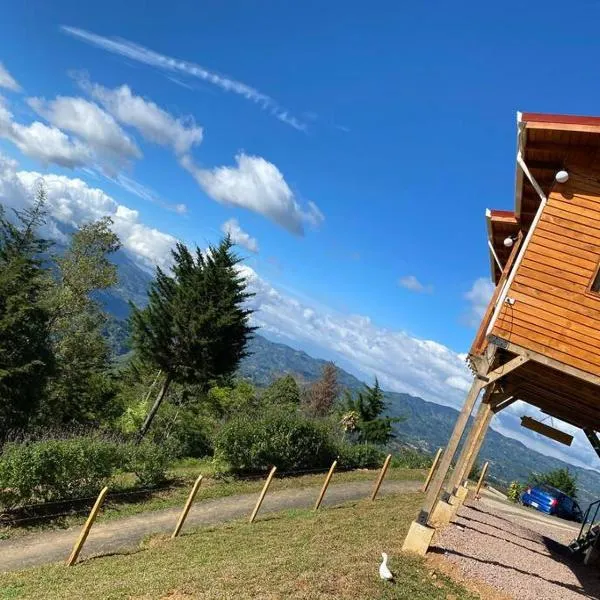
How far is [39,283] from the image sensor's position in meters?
26.7

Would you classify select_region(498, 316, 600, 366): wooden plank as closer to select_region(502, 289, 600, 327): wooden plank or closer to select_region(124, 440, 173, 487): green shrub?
select_region(502, 289, 600, 327): wooden plank

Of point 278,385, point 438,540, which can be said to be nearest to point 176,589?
point 438,540

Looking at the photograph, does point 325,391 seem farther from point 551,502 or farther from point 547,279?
point 547,279

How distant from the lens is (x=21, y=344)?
24719 millimetres

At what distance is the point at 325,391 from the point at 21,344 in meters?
56.2

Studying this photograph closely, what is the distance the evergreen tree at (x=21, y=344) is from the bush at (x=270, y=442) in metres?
10.5

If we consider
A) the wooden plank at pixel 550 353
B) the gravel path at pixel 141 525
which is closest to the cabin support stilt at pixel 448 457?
the wooden plank at pixel 550 353

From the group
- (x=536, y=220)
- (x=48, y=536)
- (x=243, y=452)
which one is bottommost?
(x=48, y=536)

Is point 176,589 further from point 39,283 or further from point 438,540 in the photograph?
point 39,283

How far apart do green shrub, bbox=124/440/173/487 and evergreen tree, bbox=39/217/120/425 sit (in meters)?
16.2

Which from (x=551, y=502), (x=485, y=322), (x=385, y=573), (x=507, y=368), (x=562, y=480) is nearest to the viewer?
(x=385, y=573)

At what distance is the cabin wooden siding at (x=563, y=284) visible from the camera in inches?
375

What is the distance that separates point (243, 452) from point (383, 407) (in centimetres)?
2685

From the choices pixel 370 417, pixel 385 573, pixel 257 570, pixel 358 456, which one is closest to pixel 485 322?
pixel 385 573
